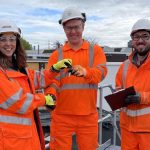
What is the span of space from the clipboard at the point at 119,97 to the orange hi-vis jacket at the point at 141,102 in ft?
0.37

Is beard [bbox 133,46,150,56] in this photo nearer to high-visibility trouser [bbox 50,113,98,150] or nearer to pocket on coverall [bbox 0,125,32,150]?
high-visibility trouser [bbox 50,113,98,150]

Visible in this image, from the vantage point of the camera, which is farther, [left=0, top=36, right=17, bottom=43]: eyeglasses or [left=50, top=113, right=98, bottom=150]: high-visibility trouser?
[left=50, top=113, right=98, bottom=150]: high-visibility trouser

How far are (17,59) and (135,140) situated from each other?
1.53m

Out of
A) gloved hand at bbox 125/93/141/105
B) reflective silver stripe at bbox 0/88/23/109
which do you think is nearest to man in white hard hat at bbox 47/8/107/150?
gloved hand at bbox 125/93/141/105

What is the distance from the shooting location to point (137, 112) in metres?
3.64

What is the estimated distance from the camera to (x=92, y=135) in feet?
13.2

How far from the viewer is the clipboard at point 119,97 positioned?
349cm

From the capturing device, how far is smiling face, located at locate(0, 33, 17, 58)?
10.2ft

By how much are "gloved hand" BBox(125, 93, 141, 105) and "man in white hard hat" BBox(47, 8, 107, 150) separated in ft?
1.54

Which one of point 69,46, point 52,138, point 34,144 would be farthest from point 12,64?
point 52,138

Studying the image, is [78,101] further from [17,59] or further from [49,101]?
[17,59]

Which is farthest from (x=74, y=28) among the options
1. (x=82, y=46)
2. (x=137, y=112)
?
(x=137, y=112)

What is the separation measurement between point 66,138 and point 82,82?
2.27ft

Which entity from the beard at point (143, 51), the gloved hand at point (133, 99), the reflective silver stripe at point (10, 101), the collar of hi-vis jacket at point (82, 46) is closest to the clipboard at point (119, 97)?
the gloved hand at point (133, 99)
